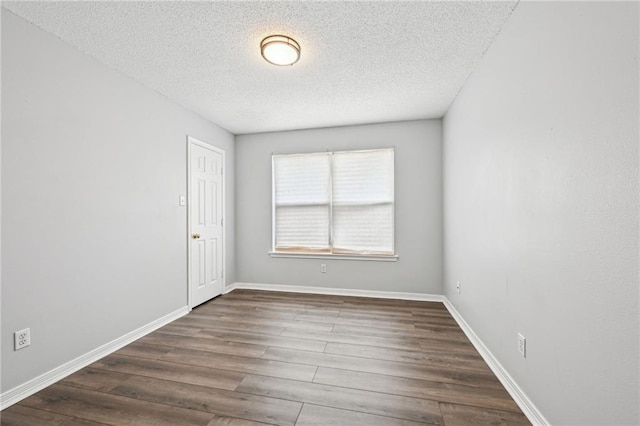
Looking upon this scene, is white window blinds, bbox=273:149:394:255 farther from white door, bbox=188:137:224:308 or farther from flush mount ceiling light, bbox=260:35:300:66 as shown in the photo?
flush mount ceiling light, bbox=260:35:300:66

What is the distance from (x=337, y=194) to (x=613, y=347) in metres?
3.35

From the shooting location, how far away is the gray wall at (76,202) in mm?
1844

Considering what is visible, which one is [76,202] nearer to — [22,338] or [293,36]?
[22,338]

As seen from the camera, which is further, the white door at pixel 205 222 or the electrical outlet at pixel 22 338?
the white door at pixel 205 222

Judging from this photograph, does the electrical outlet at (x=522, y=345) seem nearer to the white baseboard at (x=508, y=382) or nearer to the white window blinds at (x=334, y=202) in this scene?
the white baseboard at (x=508, y=382)

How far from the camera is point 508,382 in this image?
1887 millimetres

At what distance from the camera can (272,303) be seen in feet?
12.4

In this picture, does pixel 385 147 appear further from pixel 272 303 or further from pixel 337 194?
pixel 272 303

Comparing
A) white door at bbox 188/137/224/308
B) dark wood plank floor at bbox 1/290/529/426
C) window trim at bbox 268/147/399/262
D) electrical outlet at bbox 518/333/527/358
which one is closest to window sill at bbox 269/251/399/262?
window trim at bbox 268/147/399/262

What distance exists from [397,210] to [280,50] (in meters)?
2.65

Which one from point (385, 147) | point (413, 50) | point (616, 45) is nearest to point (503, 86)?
point (413, 50)

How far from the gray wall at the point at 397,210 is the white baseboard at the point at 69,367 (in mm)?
1771

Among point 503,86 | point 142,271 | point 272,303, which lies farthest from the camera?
point 272,303

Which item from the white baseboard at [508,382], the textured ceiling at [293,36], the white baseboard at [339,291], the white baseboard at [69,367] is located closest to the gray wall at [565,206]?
the white baseboard at [508,382]
